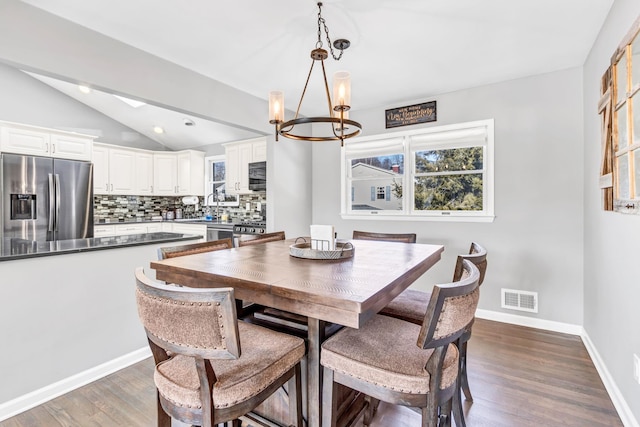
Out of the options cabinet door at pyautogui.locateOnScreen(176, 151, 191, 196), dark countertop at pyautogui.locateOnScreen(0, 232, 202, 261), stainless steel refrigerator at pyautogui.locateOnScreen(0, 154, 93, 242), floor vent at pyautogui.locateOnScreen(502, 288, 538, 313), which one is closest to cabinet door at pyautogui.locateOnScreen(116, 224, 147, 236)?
stainless steel refrigerator at pyautogui.locateOnScreen(0, 154, 93, 242)

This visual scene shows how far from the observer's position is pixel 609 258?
2023mm

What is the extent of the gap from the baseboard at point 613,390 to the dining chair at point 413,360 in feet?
3.76

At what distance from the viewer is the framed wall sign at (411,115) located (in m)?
3.54

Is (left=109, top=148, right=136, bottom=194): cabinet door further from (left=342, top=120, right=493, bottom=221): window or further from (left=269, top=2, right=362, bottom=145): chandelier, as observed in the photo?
(left=269, top=2, right=362, bottom=145): chandelier

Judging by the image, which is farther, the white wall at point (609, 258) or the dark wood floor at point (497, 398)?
the dark wood floor at point (497, 398)

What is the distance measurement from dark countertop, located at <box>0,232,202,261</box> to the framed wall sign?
8.76 ft

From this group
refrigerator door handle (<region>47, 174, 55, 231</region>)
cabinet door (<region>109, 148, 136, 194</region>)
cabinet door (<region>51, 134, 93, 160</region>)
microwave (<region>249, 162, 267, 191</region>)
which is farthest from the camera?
cabinet door (<region>109, 148, 136, 194</region>)

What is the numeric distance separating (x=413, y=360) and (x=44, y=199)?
200 inches

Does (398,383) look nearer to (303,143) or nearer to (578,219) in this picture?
(578,219)

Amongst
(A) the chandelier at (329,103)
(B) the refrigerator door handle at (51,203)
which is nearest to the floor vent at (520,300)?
(A) the chandelier at (329,103)

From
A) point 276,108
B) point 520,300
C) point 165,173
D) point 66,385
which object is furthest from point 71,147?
point 520,300

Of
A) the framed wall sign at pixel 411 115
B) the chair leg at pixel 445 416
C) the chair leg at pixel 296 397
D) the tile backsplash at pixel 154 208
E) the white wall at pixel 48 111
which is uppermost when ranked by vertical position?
the white wall at pixel 48 111

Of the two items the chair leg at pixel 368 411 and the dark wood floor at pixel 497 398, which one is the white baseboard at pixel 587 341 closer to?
the dark wood floor at pixel 497 398

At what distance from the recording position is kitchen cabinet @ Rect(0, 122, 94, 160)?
13.2 feet
